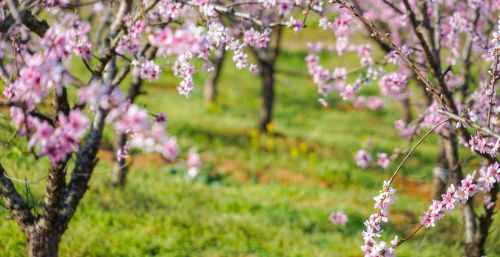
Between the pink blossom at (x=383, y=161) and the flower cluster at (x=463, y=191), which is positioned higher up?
the pink blossom at (x=383, y=161)

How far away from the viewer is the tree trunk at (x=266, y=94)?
15.0 m

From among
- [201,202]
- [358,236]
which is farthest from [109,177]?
[358,236]

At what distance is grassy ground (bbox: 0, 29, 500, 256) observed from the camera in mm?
7758

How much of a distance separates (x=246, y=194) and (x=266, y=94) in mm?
4806

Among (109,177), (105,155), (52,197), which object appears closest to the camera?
(52,197)

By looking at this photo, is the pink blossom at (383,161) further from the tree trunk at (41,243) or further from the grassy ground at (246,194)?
the tree trunk at (41,243)

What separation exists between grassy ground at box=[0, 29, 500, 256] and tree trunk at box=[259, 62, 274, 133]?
0.47m

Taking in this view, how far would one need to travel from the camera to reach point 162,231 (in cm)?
796

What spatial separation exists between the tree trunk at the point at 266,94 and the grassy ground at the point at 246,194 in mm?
473

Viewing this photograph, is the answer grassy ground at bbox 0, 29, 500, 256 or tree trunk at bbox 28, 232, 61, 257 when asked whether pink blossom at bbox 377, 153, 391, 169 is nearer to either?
grassy ground at bbox 0, 29, 500, 256

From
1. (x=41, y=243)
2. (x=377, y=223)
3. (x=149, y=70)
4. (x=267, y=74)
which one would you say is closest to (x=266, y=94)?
(x=267, y=74)

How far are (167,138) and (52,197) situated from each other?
107 inches

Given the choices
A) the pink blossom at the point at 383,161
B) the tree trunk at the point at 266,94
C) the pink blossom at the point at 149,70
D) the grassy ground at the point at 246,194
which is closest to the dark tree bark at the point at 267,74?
the tree trunk at the point at 266,94

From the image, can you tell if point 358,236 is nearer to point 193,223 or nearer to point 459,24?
point 193,223
